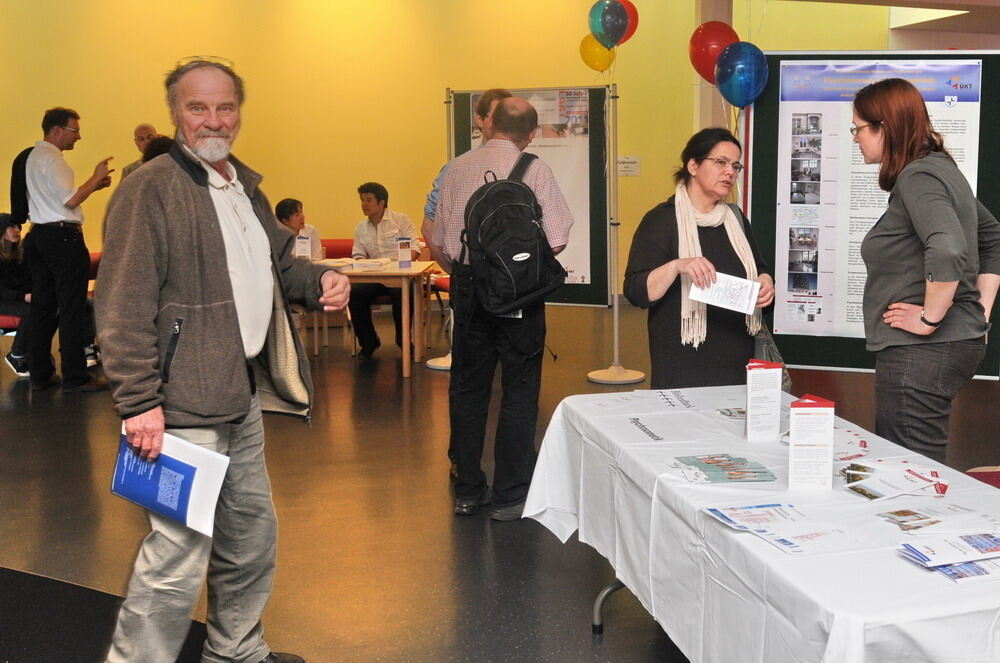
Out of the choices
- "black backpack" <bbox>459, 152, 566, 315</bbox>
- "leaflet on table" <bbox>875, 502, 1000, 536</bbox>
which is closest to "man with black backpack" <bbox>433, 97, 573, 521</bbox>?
"black backpack" <bbox>459, 152, 566, 315</bbox>

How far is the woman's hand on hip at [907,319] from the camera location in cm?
265

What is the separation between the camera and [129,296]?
215 centimetres

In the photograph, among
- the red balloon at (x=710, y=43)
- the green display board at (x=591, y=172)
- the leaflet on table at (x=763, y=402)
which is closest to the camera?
the leaflet on table at (x=763, y=402)

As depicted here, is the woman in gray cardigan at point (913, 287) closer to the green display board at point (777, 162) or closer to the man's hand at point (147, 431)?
the man's hand at point (147, 431)

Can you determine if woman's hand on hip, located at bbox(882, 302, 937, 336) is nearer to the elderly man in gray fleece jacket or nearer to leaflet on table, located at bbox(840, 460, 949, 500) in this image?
leaflet on table, located at bbox(840, 460, 949, 500)

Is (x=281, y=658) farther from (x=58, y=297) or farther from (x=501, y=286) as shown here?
(x=58, y=297)

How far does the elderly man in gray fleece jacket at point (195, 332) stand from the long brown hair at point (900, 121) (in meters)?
1.51

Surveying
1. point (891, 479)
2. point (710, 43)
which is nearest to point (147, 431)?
point (891, 479)

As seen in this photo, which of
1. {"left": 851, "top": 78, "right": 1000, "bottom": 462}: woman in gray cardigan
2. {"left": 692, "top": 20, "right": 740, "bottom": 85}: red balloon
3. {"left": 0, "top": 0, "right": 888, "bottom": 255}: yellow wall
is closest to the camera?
{"left": 851, "top": 78, "right": 1000, "bottom": 462}: woman in gray cardigan

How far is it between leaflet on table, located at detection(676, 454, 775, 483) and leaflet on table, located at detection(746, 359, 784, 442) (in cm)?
16

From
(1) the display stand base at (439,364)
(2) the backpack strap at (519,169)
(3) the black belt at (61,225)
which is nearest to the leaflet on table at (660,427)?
(2) the backpack strap at (519,169)

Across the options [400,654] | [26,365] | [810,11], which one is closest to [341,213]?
[26,365]

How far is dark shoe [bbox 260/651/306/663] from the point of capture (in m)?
2.63

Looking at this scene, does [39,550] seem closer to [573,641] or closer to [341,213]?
[573,641]
